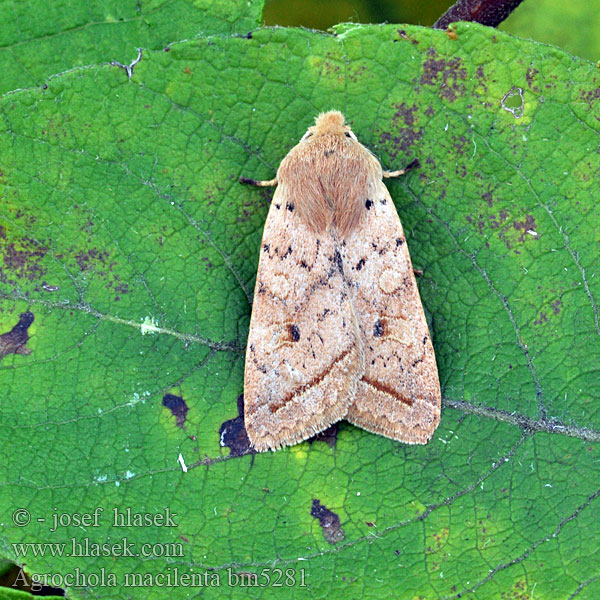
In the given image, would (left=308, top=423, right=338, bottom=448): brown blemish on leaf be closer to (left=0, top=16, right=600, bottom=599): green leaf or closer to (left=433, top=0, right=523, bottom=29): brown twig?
(left=0, top=16, right=600, bottom=599): green leaf

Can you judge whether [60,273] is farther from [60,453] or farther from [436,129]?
[436,129]

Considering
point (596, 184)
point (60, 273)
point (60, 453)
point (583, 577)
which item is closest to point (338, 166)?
point (596, 184)

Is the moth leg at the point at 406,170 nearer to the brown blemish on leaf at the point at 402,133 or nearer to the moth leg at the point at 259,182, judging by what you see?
the brown blemish on leaf at the point at 402,133

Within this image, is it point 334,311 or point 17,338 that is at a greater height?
point 334,311

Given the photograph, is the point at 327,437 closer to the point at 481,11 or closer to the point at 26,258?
the point at 26,258

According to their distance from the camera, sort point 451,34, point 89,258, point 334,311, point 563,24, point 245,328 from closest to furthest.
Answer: point 451,34 < point 89,258 < point 245,328 < point 334,311 < point 563,24

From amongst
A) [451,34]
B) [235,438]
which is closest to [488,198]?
[451,34]
